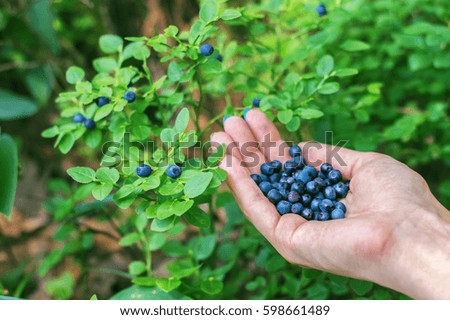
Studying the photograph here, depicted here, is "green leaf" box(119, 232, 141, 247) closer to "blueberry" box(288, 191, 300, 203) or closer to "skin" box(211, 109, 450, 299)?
"skin" box(211, 109, 450, 299)

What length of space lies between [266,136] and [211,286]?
20.6 inches

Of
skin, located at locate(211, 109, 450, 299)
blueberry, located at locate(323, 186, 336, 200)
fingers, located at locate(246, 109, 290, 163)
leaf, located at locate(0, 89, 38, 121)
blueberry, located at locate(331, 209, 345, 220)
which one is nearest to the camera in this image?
skin, located at locate(211, 109, 450, 299)

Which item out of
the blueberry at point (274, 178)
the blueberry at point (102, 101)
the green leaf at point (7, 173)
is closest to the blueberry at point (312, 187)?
the blueberry at point (274, 178)

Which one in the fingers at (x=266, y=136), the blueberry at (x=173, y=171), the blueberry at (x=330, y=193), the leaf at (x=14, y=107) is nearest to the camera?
the blueberry at (x=173, y=171)

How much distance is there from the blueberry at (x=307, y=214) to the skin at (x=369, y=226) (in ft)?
0.21

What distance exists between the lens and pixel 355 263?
51.0 inches

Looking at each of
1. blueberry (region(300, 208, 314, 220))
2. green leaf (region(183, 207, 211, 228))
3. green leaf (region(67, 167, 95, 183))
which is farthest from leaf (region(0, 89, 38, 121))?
blueberry (region(300, 208, 314, 220))

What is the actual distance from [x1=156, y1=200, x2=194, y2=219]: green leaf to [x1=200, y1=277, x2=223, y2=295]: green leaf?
1.21 feet

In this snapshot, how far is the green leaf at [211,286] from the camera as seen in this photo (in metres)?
1.54

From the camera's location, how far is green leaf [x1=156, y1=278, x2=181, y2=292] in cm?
148

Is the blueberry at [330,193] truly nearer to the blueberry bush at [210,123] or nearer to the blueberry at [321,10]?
the blueberry bush at [210,123]

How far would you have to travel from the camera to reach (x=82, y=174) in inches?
55.4
